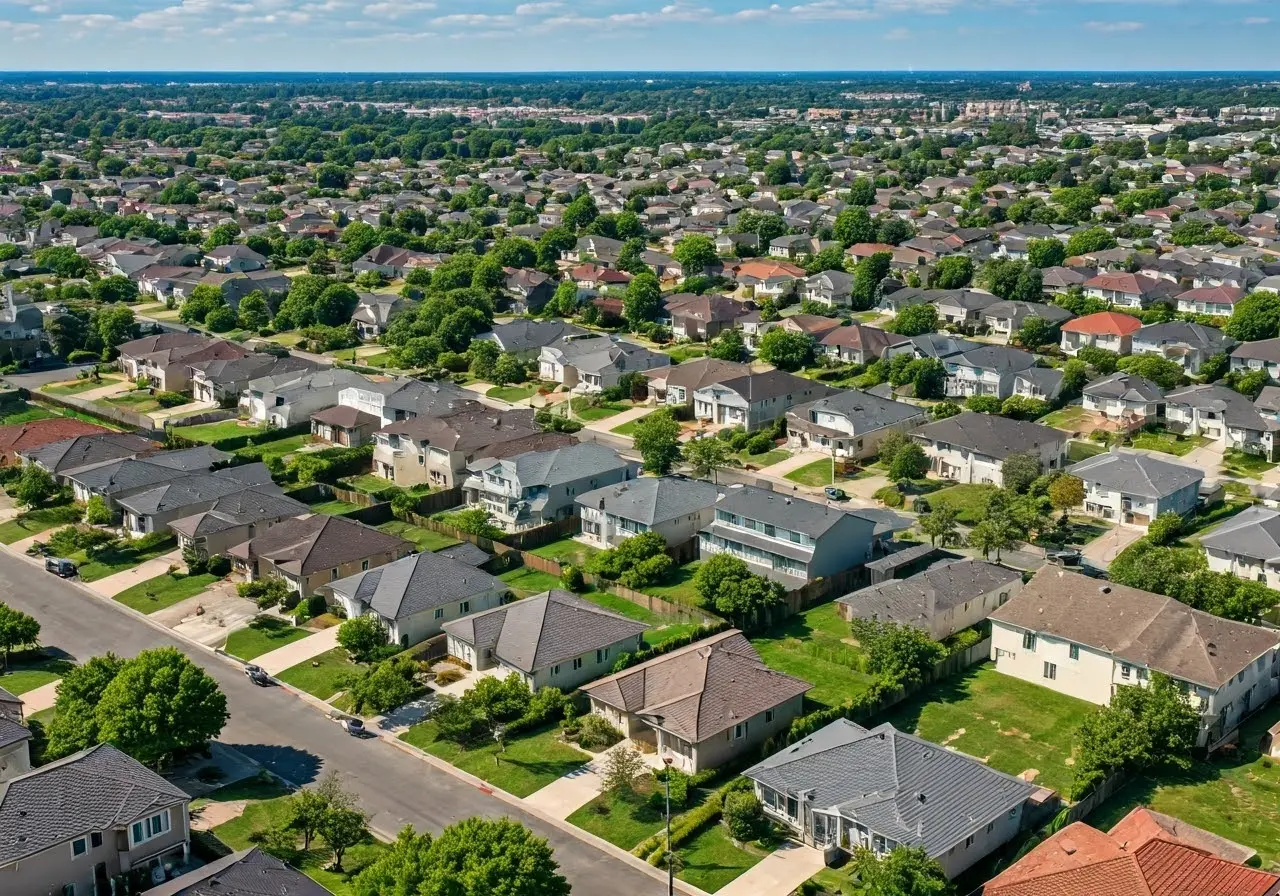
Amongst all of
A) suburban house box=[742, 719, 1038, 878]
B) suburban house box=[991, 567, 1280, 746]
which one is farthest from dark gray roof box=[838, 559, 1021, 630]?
Answer: suburban house box=[742, 719, 1038, 878]

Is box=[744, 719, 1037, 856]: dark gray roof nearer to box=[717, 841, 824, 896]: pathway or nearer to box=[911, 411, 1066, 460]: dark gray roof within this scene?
box=[717, 841, 824, 896]: pathway

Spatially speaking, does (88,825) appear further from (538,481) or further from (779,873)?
(538,481)

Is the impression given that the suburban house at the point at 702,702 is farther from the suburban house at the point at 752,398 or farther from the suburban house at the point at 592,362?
the suburban house at the point at 592,362

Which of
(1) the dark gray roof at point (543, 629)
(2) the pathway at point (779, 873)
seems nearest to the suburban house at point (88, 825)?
(1) the dark gray roof at point (543, 629)

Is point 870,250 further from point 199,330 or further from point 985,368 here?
point 199,330

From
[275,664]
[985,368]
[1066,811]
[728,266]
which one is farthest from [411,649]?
[728,266]
